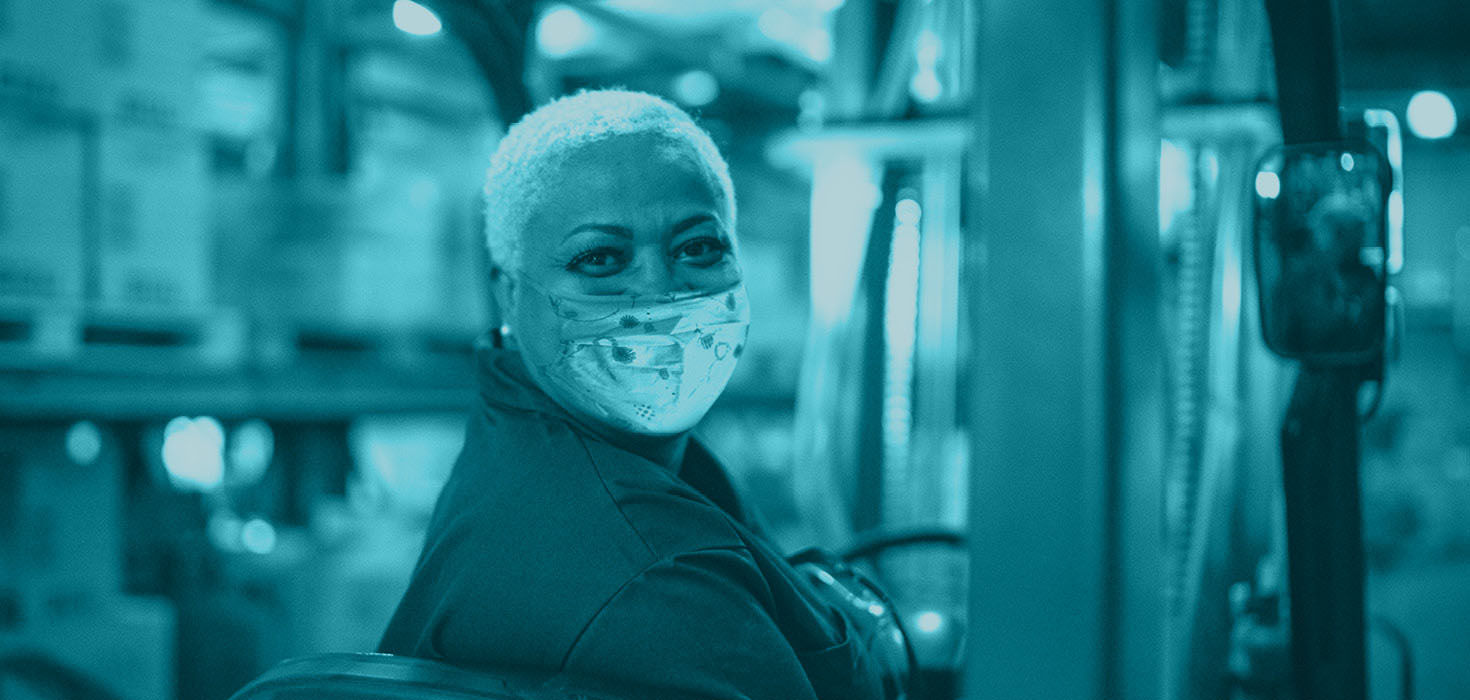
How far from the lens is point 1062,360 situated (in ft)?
3.53

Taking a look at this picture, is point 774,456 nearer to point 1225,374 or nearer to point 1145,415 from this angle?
point 1225,374

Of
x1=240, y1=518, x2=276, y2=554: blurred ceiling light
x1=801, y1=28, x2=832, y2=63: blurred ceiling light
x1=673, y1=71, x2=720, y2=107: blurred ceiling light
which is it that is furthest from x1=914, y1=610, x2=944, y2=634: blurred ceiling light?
x1=673, y1=71, x2=720, y2=107: blurred ceiling light

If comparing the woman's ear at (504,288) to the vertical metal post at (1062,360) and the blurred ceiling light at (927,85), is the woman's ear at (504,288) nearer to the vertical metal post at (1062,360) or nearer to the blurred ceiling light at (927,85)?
the vertical metal post at (1062,360)

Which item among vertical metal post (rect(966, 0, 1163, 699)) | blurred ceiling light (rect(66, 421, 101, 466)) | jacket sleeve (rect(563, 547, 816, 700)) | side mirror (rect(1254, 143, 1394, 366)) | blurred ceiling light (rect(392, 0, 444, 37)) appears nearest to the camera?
vertical metal post (rect(966, 0, 1163, 699))

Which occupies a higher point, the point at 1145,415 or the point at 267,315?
the point at 267,315

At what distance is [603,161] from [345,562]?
3204mm

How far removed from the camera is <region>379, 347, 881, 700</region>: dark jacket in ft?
3.94

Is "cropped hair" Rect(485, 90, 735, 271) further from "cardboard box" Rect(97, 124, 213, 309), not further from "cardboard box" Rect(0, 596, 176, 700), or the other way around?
"cardboard box" Rect(0, 596, 176, 700)

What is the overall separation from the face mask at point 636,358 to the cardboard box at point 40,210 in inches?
93.1

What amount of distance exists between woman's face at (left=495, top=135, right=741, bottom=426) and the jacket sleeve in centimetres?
Result: 36

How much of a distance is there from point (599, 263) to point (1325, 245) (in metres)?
0.94

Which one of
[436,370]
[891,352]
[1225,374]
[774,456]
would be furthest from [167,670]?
[774,456]

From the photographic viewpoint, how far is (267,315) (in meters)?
4.19

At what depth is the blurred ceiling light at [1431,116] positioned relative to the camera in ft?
21.6
